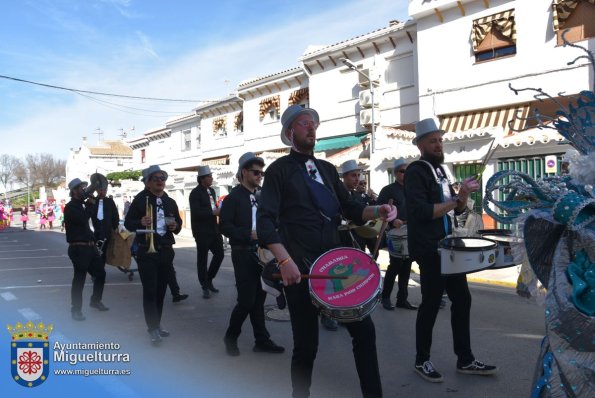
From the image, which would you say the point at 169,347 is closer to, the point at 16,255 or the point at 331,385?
the point at 331,385

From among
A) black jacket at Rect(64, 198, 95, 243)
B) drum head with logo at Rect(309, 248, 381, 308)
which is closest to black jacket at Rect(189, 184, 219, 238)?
black jacket at Rect(64, 198, 95, 243)

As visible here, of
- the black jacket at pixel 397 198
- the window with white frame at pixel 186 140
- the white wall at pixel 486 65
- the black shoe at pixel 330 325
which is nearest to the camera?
the black shoe at pixel 330 325

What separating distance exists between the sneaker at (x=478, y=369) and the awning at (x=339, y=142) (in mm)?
17660

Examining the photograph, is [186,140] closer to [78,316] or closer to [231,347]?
[78,316]

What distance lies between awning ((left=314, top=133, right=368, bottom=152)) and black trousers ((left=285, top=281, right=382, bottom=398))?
1881cm

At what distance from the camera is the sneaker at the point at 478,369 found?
4254 mm

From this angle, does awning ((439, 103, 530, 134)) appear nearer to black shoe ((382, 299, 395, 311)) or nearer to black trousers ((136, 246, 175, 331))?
black shoe ((382, 299, 395, 311))

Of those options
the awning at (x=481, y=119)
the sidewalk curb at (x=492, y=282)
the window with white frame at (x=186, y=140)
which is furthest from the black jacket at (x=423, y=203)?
the window with white frame at (x=186, y=140)

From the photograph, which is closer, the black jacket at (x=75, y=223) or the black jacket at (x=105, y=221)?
the black jacket at (x=75, y=223)

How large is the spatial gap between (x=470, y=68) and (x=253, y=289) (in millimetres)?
15389

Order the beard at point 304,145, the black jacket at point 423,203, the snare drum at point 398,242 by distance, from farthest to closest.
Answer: the snare drum at point 398,242
the black jacket at point 423,203
the beard at point 304,145

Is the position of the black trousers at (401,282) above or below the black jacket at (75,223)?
below

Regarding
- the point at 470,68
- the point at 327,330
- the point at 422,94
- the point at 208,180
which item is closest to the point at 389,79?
the point at 422,94

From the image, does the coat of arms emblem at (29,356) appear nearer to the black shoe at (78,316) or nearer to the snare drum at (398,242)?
the black shoe at (78,316)
